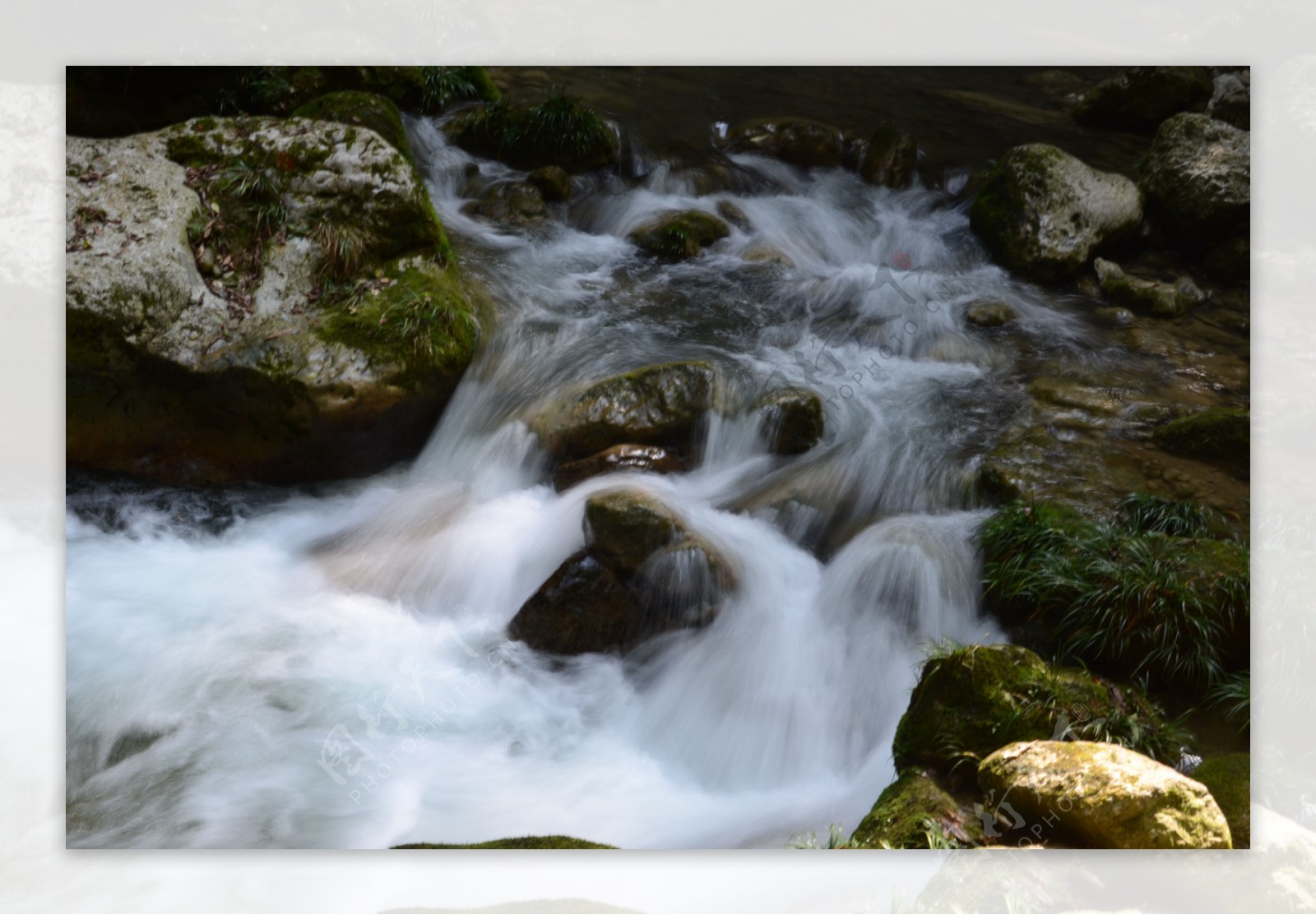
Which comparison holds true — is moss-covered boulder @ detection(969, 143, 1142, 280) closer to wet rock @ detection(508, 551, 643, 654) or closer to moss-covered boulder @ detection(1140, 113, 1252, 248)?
moss-covered boulder @ detection(1140, 113, 1252, 248)

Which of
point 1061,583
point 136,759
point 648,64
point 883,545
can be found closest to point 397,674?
point 136,759

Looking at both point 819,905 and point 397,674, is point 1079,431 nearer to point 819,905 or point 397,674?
point 819,905

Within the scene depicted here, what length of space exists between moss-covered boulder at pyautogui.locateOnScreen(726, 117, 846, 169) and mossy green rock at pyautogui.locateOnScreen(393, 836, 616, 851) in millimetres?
3795

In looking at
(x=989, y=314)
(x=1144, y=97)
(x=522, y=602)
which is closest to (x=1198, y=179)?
(x=1144, y=97)

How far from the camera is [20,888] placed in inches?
121

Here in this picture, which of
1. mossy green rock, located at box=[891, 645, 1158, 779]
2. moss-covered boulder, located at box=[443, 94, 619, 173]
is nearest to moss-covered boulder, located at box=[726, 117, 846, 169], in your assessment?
moss-covered boulder, located at box=[443, 94, 619, 173]

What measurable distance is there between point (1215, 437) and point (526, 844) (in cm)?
286

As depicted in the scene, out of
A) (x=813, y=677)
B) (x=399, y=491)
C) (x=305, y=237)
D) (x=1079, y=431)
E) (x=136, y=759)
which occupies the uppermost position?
(x=305, y=237)

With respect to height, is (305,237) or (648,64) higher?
(648,64)

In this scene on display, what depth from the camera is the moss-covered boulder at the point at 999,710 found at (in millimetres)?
2961

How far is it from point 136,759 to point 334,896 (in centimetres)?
80

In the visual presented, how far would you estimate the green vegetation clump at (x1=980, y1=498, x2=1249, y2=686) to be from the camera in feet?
10.5

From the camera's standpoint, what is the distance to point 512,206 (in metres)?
5.52

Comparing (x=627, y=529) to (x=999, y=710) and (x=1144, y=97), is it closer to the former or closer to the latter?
(x=999, y=710)
